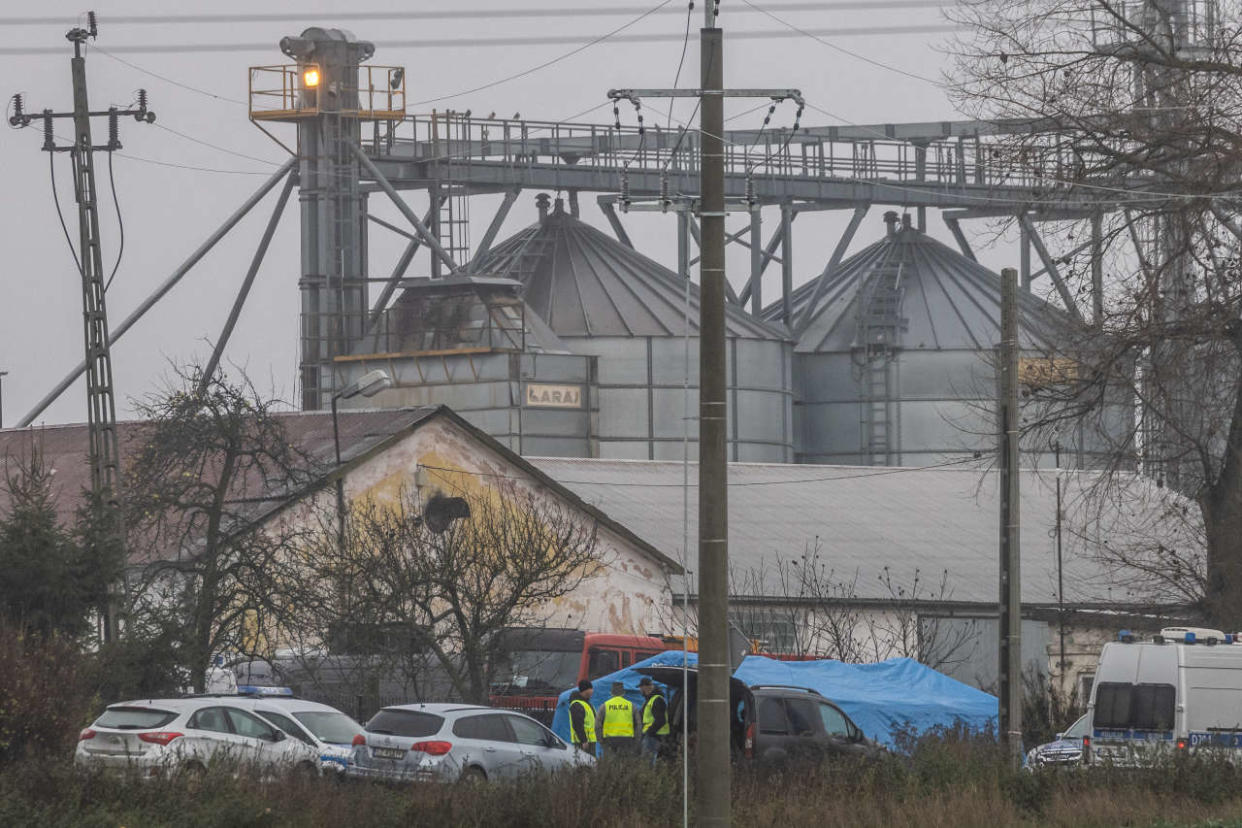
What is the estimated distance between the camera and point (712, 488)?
17.9 m

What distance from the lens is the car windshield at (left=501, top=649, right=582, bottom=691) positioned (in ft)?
119

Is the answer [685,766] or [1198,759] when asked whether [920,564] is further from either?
[685,766]

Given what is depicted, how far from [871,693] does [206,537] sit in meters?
12.3

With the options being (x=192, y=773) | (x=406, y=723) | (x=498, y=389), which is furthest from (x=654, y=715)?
(x=498, y=389)

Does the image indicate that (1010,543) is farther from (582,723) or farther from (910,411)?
(910,411)

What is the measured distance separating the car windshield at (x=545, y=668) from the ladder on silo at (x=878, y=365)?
95.0ft

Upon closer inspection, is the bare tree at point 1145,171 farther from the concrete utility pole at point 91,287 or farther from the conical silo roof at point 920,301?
the conical silo roof at point 920,301

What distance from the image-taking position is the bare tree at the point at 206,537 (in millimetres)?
33062

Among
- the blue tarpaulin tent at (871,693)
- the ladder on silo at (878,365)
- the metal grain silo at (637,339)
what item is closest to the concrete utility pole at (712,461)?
the blue tarpaulin tent at (871,693)

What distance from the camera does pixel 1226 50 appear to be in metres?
27.6

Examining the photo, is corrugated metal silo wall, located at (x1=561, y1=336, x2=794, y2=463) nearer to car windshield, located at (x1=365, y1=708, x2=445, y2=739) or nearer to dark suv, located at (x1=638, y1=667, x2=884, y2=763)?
dark suv, located at (x1=638, y1=667, x2=884, y2=763)

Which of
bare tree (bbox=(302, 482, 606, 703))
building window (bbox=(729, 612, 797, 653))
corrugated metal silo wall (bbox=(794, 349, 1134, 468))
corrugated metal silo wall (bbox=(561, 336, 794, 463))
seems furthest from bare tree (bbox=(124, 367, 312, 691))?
corrugated metal silo wall (bbox=(794, 349, 1134, 468))

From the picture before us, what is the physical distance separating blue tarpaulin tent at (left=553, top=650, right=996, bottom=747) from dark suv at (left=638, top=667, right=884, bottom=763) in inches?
79.5

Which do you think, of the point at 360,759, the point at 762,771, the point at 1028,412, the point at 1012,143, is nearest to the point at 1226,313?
the point at 1012,143
